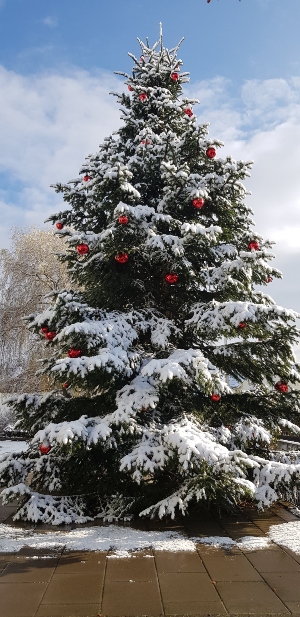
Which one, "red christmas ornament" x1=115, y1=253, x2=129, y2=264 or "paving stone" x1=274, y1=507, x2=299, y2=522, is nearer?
"paving stone" x1=274, y1=507, x2=299, y2=522

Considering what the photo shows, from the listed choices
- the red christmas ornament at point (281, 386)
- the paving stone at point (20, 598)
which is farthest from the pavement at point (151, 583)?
the red christmas ornament at point (281, 386)

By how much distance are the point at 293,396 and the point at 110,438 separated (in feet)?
9.78

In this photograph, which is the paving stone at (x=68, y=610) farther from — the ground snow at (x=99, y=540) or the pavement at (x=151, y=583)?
the ground snow at (x=99, y=540)

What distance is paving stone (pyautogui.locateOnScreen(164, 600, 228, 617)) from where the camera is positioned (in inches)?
149

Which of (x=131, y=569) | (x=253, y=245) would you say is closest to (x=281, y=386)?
(x=253, y=245)

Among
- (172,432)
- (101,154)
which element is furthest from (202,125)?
(172,432)

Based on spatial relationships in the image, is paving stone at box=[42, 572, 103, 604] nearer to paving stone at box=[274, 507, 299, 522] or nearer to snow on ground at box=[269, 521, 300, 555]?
snow on ground at box=[269, 521, 300, 555]

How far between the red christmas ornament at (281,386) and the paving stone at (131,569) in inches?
126

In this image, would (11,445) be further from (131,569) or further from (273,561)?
(273,561)

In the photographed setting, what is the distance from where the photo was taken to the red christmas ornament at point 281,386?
22.9 feet

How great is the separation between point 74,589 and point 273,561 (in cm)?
217

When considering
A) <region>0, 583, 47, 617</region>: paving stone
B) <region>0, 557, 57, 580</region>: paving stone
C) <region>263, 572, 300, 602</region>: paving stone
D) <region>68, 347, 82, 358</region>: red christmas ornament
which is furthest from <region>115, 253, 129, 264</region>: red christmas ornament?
<region>263, 572, 300, 602</region>: paving stone

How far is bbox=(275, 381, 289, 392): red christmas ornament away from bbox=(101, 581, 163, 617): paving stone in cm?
360

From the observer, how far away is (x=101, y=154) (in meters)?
8.78
